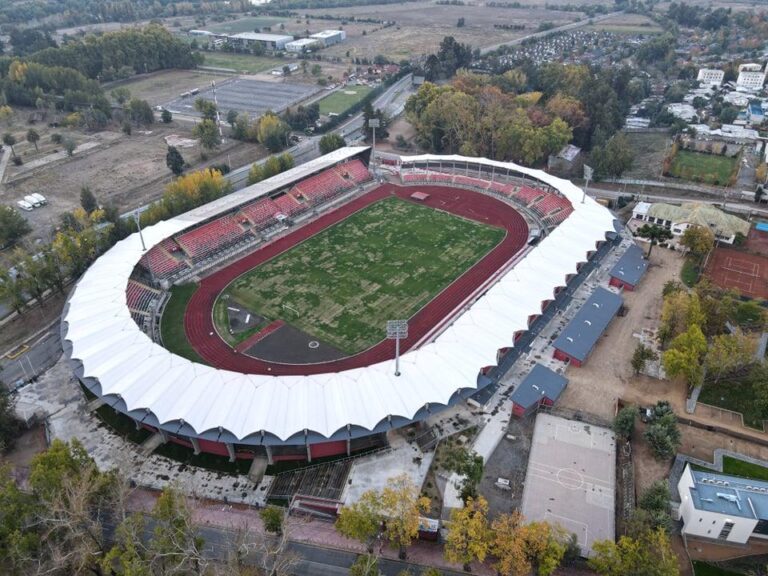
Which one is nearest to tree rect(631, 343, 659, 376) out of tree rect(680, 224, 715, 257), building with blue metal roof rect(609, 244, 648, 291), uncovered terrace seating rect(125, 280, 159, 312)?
building with blue metal roof rect(609, 244, 648, 291)

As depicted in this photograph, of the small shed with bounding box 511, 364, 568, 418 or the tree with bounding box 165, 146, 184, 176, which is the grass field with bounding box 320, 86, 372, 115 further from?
the small shed with bounding box 511, 364, 568, 418

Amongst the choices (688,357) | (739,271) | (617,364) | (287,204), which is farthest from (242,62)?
(688,357)

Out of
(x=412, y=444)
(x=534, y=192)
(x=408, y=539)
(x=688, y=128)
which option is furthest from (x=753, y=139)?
(x=408, y=539)

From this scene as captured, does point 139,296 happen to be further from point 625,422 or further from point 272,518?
point 625,422

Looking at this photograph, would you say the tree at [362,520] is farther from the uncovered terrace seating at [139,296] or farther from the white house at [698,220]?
the white house at [698,220]

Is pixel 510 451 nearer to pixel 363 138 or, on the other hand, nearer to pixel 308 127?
pixel 363 138

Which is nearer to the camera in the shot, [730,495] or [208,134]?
[730,495]
